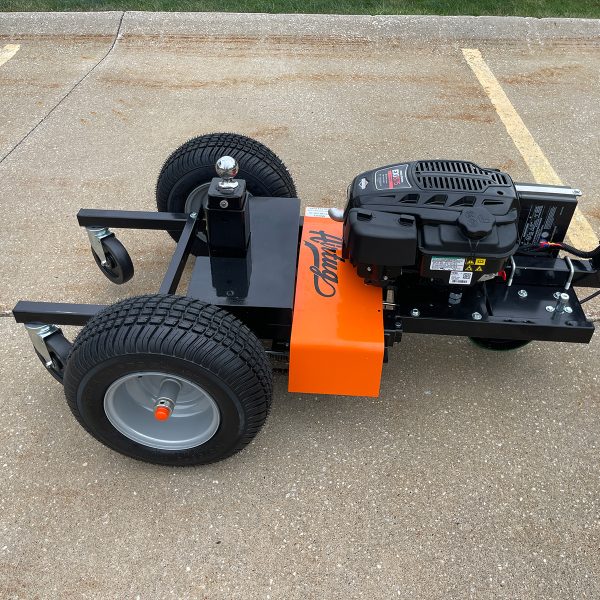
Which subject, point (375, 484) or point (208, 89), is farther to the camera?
point (208, 89)

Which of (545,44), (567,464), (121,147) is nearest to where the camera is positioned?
(567,464)

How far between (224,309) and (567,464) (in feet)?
4.87

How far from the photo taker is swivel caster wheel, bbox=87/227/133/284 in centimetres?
274

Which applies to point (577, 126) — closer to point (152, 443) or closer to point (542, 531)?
point (542, 531)

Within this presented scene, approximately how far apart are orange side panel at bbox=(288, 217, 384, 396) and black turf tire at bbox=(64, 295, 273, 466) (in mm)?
187

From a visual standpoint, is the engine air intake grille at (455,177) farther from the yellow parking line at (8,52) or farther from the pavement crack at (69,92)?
the yellow parking line at (8,52)

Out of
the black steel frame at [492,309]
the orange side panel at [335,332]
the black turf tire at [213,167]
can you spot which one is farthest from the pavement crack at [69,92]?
the orange side panel at [335,332]

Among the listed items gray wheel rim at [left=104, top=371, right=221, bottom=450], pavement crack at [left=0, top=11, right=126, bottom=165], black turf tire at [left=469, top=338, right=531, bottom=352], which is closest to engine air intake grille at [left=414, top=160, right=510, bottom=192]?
black turf tire at [left=469, top=338, right=531, bottom=352]

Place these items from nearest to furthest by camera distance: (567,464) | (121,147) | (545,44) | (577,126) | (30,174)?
1. (567,464)
2. (30,174)
3. (121,147)
4. (577,126)
5. (545,44)

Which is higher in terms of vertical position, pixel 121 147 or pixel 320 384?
pixel 320 384

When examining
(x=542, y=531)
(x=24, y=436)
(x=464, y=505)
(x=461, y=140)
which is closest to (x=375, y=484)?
(x=464, y=505)

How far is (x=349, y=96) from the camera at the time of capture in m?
4.71

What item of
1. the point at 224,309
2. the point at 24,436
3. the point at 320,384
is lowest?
the point at 24,436

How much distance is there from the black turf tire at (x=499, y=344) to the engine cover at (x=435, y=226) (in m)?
0.69
